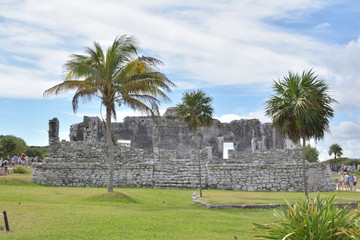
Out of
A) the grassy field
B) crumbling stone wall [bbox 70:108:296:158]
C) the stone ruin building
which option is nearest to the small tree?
crumbling stone wall [bbox 70:108:296:158]

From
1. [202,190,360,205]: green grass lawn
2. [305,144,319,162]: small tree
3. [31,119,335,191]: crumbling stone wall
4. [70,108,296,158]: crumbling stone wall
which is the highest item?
[70,108,296,158]: crumbling stone wall

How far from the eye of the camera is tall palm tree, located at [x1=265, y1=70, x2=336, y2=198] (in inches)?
606

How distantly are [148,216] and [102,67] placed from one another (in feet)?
23.8

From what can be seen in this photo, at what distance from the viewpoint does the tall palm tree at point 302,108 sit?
606 inches

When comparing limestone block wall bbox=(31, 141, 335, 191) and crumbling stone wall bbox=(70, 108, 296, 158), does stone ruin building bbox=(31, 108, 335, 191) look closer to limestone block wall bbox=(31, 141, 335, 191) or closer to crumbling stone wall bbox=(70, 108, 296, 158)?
limestone block wall bbox=(31, 141, 335, 191)

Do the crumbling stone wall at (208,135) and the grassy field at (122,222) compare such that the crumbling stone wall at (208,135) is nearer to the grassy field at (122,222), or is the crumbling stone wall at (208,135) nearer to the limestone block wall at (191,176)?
the limestone block wall at (191,176)

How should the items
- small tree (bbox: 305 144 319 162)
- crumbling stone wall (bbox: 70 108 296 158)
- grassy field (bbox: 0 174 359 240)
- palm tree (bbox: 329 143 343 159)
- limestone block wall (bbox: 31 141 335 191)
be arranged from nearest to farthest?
grassy field (bbox: 0 174 359 240) → limestone block wall (bbox: 31 141 335 191) → crumbling stone wall (bbox: 70 108 296 158) → small tree (bbox: 305 144 319 162) → palm tree (bbox: 329 143 343 159)

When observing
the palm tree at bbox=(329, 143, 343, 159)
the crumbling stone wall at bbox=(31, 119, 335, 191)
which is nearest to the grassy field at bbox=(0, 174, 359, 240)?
the crumbling stone wall at bbox=(31, 119, 335, 191)

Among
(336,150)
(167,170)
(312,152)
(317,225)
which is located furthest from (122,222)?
(336,150)

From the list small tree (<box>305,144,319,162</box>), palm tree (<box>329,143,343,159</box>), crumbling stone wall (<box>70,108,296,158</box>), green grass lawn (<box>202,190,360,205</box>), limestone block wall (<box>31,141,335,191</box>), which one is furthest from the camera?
palm tree (<box>329,143,343,159</box>)

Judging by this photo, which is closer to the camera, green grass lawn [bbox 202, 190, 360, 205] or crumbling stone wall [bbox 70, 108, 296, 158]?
green grass lawn [bbox 202, 190, 360, 205]

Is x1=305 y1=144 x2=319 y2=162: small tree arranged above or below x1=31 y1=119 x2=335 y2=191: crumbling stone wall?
above

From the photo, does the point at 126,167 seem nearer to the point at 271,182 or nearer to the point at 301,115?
the point at 271,182

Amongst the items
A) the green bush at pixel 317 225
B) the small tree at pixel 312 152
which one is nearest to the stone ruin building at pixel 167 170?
the green bush at pixel 317 225
